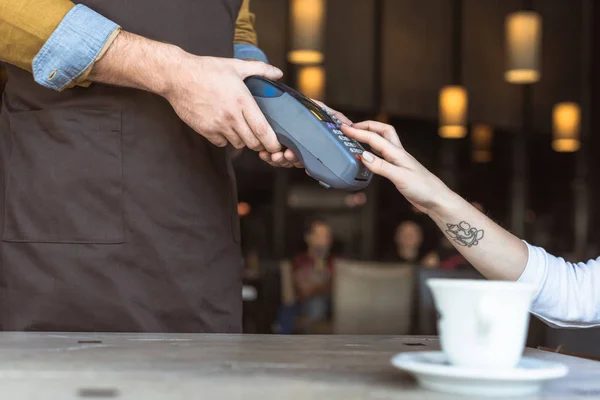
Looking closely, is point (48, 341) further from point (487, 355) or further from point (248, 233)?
point (248, 233)

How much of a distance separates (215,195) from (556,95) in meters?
8.44

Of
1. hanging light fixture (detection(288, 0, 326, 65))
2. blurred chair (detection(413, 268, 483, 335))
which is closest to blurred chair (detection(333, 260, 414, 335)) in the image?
blurred chair (detection(413, 268, 483, 335))

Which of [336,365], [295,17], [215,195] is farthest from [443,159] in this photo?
[336,365]

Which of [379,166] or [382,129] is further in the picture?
[382,129]

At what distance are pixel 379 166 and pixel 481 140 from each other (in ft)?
26.7

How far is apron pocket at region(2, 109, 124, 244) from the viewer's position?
1247 mm

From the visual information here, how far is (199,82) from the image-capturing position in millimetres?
1135

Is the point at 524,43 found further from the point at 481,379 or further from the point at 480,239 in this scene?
the point at 481,379

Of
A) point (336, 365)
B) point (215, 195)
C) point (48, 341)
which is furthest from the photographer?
point (215, 195)

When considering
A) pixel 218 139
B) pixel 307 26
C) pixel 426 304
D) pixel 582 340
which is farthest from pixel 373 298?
pixel 218 139

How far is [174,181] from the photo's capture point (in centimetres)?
129

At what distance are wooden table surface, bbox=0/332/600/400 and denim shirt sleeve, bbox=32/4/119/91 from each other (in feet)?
1.26

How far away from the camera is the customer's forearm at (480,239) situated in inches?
Answer: 46.8

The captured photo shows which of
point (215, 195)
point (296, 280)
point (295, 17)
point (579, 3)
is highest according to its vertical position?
point (579, 3)
